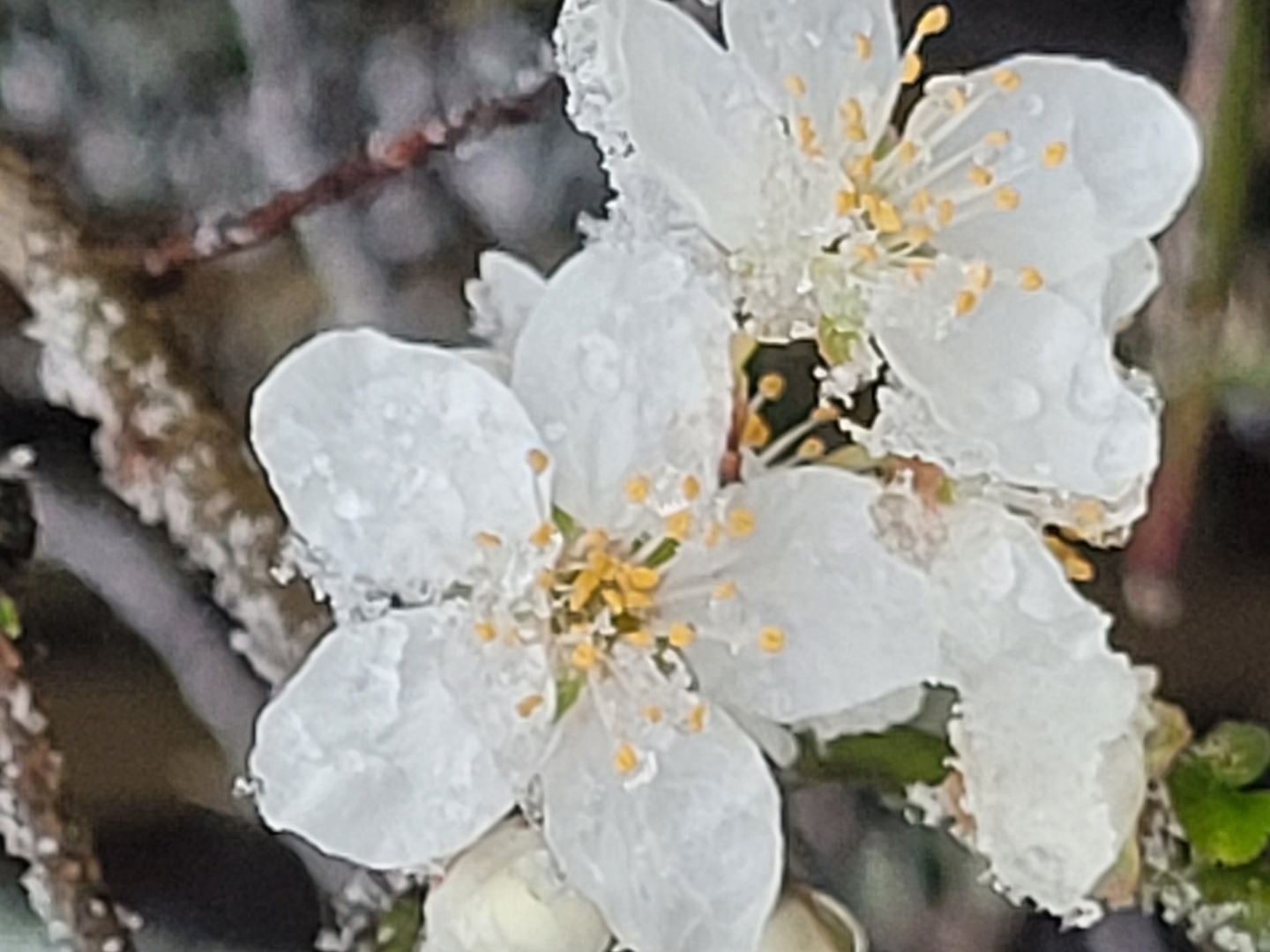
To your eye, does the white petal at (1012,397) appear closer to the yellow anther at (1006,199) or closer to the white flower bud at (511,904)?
the yellow anther at (1006,199)

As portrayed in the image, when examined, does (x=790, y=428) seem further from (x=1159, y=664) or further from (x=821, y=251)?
(x=1159, y=664)

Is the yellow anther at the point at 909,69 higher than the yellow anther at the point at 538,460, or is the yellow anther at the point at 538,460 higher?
the yellow anther at the point at 909,69

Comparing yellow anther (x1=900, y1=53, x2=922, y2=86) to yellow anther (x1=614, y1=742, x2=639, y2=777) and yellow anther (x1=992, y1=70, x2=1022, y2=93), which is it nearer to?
yellow anther (x1=992, y1=70, x2=1022, y2=93)

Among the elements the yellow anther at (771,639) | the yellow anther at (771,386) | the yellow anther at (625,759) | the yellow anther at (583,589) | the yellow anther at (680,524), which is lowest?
the yellow anther at (625,759)

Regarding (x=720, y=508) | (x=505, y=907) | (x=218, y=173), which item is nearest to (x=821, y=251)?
(x=720, y=508)

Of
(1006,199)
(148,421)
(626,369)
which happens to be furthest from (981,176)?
(148,421)

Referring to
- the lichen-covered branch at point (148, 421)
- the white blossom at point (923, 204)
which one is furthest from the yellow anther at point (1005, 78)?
the lichen-covered branch at point (148, 421)

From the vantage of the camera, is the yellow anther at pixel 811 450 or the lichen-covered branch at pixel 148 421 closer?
the yellow anther at pixel 811 450
